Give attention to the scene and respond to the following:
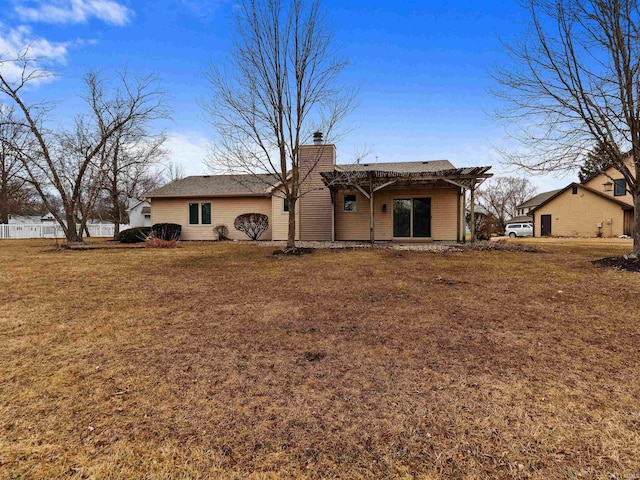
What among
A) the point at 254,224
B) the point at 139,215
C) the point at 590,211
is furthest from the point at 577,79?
the point at 139,215

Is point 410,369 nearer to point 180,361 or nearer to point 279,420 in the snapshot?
point 279,420

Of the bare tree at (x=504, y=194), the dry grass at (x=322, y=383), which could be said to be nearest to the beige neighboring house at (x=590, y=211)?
the bare tree at (x=504, y=194)

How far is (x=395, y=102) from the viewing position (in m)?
12.6

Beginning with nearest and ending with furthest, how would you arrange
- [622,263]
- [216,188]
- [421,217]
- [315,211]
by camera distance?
1. [622,263]
2. [421,217]
3. [315,211]
4. [216,188]

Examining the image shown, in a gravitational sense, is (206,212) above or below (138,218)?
below

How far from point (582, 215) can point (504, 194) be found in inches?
907

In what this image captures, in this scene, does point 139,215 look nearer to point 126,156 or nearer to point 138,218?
point 138,218

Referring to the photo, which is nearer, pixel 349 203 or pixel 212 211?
pixel 349 203

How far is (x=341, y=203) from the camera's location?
1502 cm

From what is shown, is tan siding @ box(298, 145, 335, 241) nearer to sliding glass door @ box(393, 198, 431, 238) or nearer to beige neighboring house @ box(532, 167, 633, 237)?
sliding glass door @ box(393, 198, 431, 238)

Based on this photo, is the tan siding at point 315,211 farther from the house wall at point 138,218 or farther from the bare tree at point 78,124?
the house wall at point 138,218

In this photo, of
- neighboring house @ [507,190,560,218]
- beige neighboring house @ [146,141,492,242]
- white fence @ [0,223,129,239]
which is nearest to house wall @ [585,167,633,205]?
neighboring house @ [507,190,560,218]

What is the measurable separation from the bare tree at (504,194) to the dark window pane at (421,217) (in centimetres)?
3626

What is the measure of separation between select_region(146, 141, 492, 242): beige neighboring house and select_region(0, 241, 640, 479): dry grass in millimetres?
8097
